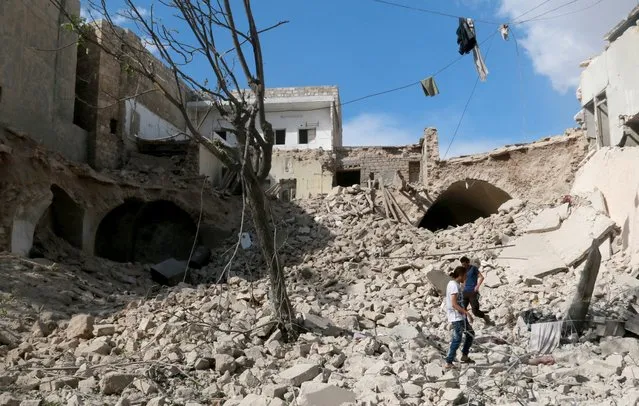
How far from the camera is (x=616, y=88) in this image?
1306 centimetres

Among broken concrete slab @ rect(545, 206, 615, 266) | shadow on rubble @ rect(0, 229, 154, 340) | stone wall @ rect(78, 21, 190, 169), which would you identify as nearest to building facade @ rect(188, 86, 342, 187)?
stone wall @ rect(78, 21, 190, 169)

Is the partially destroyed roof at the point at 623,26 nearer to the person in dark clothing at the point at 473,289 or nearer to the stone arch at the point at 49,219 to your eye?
the person in dark clothing at the point at 473,289

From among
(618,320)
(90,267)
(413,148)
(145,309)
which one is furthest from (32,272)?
(413,148)

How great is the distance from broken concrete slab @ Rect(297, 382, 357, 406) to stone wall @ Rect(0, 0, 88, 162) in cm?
1066

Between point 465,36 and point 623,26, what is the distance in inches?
141

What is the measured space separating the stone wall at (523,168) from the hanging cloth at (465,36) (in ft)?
16.2

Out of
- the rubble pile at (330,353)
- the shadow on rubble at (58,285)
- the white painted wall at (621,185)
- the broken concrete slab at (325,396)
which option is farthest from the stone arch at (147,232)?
the broken concrete slab at (325,396)

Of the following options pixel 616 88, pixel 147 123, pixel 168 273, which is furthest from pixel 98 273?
pixel 616 88

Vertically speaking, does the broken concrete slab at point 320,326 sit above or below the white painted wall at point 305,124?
below

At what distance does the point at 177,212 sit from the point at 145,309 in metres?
8.82

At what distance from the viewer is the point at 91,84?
17.5 m

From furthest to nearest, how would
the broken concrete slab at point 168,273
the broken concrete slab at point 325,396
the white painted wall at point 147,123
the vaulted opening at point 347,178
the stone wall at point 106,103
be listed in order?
1. the vaulted opening at point 347,178
2. the white painted wall at point 147,123
3. the stone wall at point 106,103
4. the broken concrete slab at point 168,273
5. the broken concrete slab at point 325,396

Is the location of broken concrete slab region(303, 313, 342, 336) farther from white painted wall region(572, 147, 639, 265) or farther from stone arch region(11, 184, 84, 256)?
stone arch region(11, 184, 84, 256)

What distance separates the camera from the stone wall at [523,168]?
1748 cm
